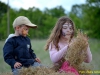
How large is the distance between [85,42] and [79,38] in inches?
3.3

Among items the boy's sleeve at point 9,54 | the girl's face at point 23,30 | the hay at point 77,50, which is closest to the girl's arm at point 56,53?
the hay at point 77,50

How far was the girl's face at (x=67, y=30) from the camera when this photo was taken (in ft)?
12.8

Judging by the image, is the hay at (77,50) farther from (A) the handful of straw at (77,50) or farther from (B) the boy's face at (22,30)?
(B) the boy's face at (22,30)

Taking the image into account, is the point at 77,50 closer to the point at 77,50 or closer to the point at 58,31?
the point at 77,50

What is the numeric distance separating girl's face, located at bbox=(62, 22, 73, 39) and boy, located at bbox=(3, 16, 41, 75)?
1.40 ft

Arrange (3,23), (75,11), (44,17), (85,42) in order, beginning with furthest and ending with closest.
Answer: (75,11) < (44,17) < (3,23) < (85,42)

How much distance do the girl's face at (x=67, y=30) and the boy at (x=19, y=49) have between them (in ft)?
1.40

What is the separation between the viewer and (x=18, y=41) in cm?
381

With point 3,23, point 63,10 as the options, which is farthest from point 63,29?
point 63,10

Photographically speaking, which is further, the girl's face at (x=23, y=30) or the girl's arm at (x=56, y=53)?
the girl's face at (x=23, y=30)

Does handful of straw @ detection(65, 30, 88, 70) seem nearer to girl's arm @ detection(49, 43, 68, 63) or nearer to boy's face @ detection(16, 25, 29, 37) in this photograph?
girl's arm @ detection(49, 43, 68, 63)

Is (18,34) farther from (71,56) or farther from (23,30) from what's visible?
(71,56)

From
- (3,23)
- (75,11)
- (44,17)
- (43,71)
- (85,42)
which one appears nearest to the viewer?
(43,71)

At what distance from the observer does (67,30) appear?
3902 mm
